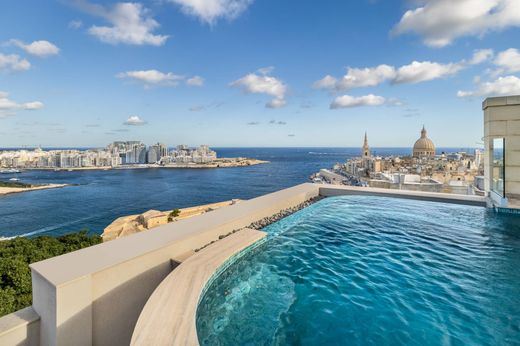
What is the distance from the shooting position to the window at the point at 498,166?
19.4 ft

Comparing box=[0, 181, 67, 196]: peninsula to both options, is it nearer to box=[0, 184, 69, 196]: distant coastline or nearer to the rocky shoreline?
box=[0, 184, 69, 196]: distant coastline

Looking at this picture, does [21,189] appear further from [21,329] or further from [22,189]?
[21,329]

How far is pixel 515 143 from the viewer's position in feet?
18.9

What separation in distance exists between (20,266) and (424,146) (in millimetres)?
70737

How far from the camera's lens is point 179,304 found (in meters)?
1.93

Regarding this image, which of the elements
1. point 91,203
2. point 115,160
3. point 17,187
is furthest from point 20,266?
point 115,160

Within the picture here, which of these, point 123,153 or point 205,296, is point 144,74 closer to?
point 205,296

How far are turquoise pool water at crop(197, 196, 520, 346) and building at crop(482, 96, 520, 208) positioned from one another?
1666 mm

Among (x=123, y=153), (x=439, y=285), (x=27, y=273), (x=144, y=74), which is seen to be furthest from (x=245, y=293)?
(x=123, y=153)

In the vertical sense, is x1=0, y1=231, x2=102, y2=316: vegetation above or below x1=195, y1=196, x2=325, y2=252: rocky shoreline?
below

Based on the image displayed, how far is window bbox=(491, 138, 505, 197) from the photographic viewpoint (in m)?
5.91

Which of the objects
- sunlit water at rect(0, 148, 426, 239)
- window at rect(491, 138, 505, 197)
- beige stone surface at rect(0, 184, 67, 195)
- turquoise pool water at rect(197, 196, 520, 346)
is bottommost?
sunlit water at rect(0, 148, 426, 239)

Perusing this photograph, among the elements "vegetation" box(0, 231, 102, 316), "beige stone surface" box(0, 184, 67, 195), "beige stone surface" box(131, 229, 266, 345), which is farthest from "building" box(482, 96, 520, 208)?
"beige stone surface" box(0, 184, 67, 195)

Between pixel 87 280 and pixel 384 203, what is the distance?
6311 mm
